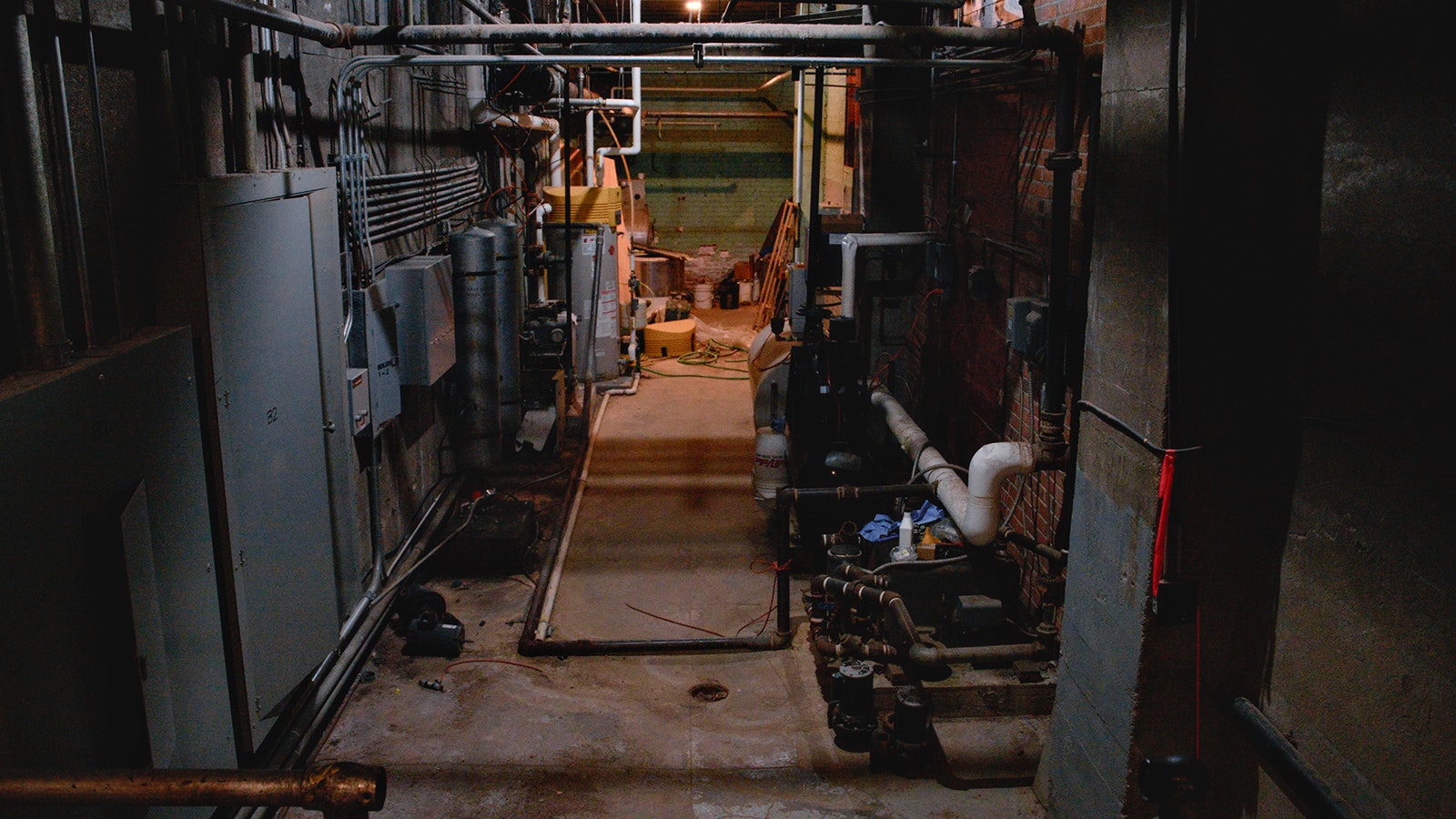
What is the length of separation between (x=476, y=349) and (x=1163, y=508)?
19.3 ft

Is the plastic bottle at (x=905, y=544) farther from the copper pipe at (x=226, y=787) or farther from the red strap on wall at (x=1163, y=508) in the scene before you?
the copper pipe at (x=226, y=787)

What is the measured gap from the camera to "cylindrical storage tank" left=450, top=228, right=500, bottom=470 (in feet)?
25.0

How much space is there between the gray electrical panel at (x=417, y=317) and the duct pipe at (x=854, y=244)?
2742 mm

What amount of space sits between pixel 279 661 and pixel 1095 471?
3.22 meters

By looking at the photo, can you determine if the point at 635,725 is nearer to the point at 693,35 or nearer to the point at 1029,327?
the point at 1029,327

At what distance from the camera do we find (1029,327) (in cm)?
500

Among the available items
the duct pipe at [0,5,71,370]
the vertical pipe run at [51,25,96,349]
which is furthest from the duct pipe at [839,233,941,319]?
the duct pipe at [0,5,71,370]

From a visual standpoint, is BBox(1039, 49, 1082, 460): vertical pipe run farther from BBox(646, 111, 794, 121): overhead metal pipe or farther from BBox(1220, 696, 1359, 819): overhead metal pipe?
BBox(646, 111, 794, 121): overhead metal pipe

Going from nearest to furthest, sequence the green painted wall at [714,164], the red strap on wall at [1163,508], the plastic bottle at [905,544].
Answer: the red strap on wall at [1163,508] → the plastic bottle at [905,544] → the green painted wall at [714,164]

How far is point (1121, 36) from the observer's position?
10.8 ft

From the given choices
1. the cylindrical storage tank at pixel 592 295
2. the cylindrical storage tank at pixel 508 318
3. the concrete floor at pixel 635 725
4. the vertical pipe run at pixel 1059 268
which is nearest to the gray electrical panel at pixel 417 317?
the cylindrical storage tank at pixel 508 318

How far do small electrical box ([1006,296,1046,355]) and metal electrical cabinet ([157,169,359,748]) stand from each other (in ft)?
10.6

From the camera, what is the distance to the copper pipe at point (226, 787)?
73.0 inches

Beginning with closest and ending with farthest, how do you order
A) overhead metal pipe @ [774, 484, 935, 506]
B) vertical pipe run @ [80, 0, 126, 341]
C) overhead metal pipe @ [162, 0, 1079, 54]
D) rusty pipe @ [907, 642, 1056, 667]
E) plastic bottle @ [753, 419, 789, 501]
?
vertical pipe run @ [80, 0, 126, 341] < overhead metal pipe @ [162, 0, 1079, 54] < rusty pipe @ [907, 642, 1056, 667] < overhead metal pipe @ [774, 484, 935, 506] < plastic bottle @ [753, 419, 789, 501]
